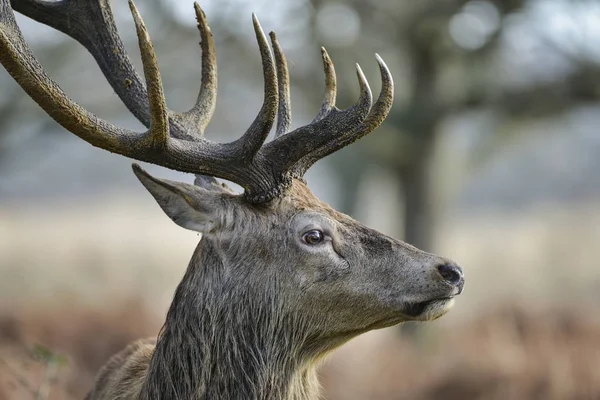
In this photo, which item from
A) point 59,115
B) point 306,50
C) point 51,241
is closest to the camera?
point 59,115

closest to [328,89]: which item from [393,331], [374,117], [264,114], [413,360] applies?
[374,117]

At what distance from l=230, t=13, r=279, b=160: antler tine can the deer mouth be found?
0.90m

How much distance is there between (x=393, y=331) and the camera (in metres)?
Answer: 11.5

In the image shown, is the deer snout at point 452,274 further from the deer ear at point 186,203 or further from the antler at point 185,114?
the deer ear at point 186,203

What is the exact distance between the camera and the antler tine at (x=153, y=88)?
128 inches

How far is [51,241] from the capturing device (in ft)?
65.2

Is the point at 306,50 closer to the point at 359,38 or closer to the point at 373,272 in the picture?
the point at 359,38

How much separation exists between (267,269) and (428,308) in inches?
26.6

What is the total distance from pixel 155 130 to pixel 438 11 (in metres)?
7.00

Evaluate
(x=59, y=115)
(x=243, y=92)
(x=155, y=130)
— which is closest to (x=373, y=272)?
(x=155, y=130)

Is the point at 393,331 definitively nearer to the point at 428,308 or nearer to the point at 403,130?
the point at 403,130

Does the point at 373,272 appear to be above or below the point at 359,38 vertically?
below

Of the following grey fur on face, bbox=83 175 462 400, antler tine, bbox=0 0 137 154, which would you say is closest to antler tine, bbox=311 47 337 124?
grey fur on face, bbox=83 175 462 400

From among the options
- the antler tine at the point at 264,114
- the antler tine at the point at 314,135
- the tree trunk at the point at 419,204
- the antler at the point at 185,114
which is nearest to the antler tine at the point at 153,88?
the antler at the point at 185,114
